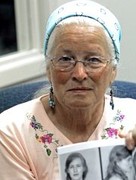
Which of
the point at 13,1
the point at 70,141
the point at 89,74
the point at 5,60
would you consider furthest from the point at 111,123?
the point at 13,1

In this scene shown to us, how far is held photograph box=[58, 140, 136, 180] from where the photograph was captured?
3.52 ft

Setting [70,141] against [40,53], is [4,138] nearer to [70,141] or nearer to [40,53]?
[70,141]

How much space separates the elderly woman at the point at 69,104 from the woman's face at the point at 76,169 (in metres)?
0.13

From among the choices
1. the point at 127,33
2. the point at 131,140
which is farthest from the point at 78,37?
the point at 127,33

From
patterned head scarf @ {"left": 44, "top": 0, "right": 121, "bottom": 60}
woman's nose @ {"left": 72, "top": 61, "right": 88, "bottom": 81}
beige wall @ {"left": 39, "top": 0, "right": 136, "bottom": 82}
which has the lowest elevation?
woman's nose @ {"left": 72, "top": 61, "right": 88, "bottom": 81}

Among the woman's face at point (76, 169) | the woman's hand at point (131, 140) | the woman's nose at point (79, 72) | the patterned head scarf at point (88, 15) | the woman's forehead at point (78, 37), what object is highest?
the patterned head scarf at point (88, 15)

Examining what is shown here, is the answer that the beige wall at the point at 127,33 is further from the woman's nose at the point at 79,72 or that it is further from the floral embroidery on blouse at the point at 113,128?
the woman's nose at the point at 79,72

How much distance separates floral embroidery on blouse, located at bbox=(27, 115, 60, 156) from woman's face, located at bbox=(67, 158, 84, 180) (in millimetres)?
246

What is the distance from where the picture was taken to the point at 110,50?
1.25m

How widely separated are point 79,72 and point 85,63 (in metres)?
0.03

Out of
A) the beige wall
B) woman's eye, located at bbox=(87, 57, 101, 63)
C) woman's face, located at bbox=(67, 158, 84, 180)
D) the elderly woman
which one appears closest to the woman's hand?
the elderly woman

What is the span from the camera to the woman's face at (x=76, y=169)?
1072 mm

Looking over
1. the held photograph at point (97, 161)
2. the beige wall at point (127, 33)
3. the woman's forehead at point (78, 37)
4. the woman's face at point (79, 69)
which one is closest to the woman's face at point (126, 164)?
the held photograph at point (97, 161)

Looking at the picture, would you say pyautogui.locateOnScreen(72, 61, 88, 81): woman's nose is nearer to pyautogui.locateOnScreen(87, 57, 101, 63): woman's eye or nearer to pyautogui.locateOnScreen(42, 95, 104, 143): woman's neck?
pyautogui.locateOnScreen(87, 57, 101, 63): woman's eye
